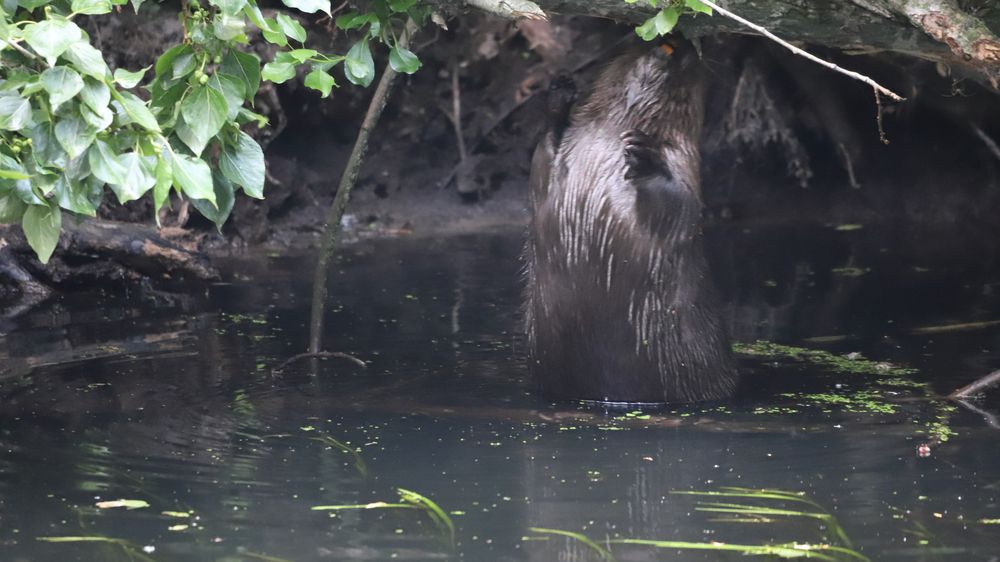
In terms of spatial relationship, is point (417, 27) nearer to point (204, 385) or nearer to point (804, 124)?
point (204, 385)

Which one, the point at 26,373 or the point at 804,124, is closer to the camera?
the point at 26,373

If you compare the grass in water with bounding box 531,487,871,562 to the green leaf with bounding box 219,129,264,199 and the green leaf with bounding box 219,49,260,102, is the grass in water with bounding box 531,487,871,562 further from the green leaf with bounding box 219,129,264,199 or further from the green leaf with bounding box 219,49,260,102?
the green leaf with bounding box 219,49,260,102

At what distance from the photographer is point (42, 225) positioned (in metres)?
2.60

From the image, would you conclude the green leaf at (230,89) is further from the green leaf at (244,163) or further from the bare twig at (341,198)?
the bare twig at (341,198)

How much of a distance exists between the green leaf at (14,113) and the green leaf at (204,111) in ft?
1.11

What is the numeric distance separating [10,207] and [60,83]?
371 mm

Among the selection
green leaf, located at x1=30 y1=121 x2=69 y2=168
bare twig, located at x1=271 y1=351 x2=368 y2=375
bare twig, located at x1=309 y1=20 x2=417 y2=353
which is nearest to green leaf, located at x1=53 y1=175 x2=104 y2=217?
green leaf, located at x1=30 y1=121 x2=69 y2=168

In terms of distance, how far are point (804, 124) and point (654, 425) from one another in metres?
5.13

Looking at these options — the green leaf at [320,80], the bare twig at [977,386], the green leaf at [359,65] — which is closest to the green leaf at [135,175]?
the green leaf at [320,80]

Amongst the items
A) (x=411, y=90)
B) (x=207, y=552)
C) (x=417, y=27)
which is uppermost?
(x=411, y=90)

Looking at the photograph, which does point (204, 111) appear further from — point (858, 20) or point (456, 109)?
point (456, 109)

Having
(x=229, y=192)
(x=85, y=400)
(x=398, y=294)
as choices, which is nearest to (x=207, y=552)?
(x=229, y=192)

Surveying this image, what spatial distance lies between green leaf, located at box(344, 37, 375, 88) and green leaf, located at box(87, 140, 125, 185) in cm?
103

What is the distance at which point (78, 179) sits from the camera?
2531 millimetres
